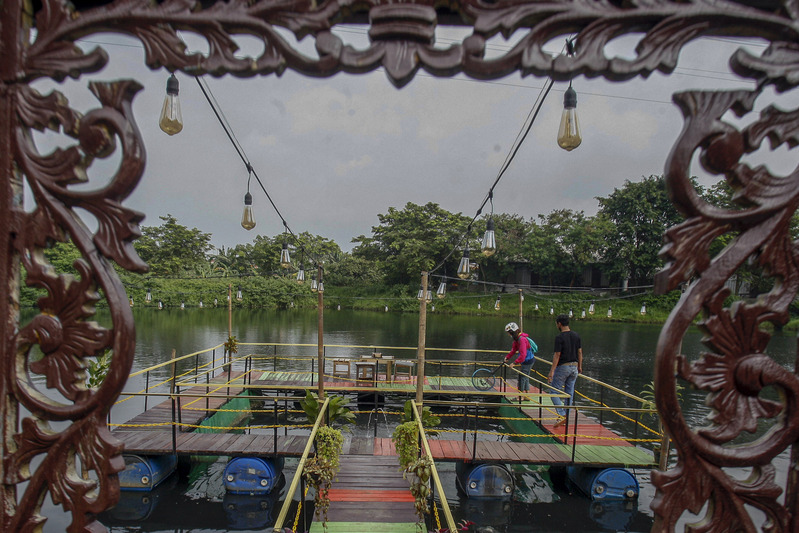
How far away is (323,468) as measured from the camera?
4.11 meters

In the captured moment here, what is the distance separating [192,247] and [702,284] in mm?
37610

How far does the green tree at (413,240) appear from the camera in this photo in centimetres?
3024

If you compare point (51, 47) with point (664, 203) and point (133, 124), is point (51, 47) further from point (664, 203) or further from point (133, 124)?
point (664, 203)

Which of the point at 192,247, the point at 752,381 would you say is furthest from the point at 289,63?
the point at 192,247

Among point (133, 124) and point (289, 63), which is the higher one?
point (289, 63)

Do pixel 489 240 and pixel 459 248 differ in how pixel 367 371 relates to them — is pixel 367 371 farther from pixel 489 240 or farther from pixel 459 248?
pixel 459 248

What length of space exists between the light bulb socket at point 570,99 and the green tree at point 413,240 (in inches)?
1045

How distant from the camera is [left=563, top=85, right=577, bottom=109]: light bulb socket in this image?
99.7 inches

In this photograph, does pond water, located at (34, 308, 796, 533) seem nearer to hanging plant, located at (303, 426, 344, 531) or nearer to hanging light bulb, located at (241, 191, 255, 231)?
hanging plant, located at (303, 426, 344, 531)

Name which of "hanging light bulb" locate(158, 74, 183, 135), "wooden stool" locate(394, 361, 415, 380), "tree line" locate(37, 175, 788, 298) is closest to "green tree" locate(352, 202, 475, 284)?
"tree line" locate(37, 175, 788, 298)

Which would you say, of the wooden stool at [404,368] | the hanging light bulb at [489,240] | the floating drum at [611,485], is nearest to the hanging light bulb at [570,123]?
the hanging light bulb at [489,240]

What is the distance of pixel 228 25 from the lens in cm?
131

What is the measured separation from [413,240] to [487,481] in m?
24.7

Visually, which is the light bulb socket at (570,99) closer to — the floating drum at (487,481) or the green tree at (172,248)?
the floating drum at (487,481)
